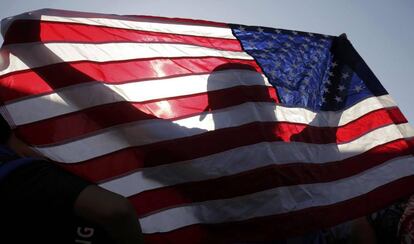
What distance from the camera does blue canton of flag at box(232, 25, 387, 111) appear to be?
159 inches

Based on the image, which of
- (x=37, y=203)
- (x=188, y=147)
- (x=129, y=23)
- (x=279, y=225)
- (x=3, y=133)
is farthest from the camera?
(x=129, y=23)

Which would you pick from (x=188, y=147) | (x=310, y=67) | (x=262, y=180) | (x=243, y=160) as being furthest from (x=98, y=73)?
(x=310, y=67)

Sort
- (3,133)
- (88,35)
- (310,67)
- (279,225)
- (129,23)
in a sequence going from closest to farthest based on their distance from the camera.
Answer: (3,133) → (279,225) → (88,35) → (129,23) → (310,67)

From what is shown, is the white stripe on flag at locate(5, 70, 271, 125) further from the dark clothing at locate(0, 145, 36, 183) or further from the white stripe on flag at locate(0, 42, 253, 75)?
the dark clothing at locate(0, 145, 36, 183)

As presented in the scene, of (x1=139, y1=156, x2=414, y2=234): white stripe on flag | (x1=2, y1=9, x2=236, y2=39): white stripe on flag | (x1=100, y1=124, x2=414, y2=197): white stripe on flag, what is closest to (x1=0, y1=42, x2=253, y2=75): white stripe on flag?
(x1=2, y1=9, x2=236, y2=39): white stripe on flag

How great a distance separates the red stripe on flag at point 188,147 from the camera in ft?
10.7

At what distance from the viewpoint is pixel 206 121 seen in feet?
12.1

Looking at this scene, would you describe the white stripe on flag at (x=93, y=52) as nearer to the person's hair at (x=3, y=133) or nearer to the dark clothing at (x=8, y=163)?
the person's hair at (x=3, y=133)

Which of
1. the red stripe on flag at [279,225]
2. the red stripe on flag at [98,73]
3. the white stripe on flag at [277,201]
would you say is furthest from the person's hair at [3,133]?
the red stripe on flag at [279,225]

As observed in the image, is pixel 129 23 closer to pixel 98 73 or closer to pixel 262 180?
pixel 98 73

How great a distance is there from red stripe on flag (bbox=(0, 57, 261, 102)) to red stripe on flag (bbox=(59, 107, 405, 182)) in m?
0.69

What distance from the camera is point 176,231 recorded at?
324cm

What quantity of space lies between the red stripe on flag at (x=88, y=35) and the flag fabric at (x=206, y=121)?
0.01 m

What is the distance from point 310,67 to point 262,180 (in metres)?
1.49
